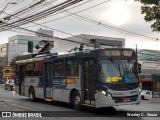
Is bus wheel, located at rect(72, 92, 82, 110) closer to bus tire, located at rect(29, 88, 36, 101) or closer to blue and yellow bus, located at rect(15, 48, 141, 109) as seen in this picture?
blue and yellow bus, located at rect(15, 48, 141, 109)

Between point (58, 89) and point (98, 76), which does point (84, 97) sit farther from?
point (58, 89)

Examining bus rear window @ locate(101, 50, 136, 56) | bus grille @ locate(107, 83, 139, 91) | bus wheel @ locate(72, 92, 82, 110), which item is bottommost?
bus wheel @ locate(72, 92, 82, 110)

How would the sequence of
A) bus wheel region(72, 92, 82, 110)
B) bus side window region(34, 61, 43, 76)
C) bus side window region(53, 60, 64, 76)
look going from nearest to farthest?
bus wheel region(72, 92, 82, 110), bus side window region(53, 60, 64, 76), bus side window region(34, 61, 43, 76)

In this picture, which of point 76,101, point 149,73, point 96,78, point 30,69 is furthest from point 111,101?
point 149,73

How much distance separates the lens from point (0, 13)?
1065 inches

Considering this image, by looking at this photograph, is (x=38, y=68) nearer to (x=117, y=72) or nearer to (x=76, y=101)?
(x=76, y=101)

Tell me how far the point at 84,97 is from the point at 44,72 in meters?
5.10

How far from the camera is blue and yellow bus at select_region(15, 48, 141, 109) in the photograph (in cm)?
1666

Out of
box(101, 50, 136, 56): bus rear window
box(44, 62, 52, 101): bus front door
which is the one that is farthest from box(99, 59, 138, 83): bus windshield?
box(44, 62, 52, 101): bus front door

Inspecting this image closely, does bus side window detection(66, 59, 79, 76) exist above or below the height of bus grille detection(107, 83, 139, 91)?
above

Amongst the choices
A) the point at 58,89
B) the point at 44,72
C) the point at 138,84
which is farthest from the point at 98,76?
the point at 44,72

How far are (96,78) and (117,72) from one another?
971 mm

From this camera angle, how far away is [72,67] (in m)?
19.1

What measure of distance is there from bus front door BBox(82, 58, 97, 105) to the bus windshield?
580 mm
